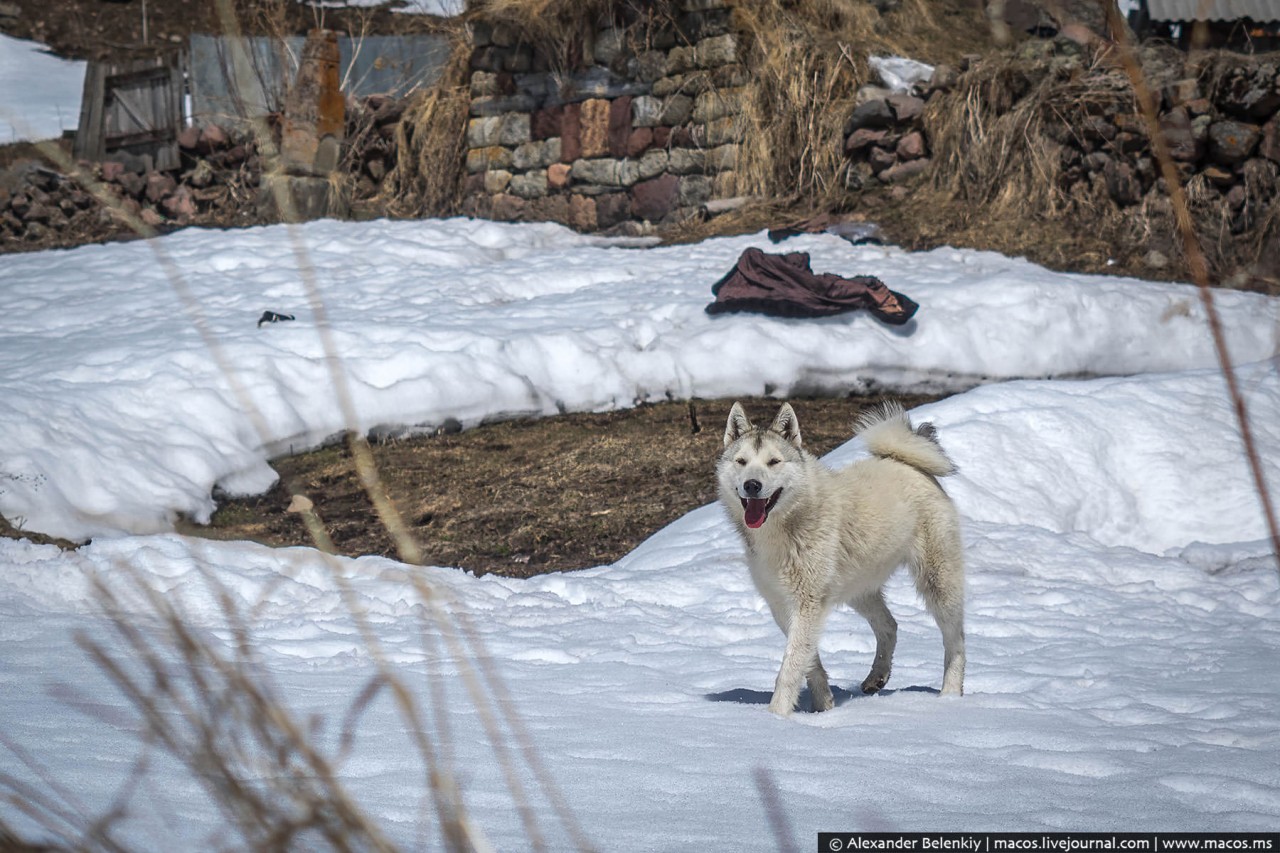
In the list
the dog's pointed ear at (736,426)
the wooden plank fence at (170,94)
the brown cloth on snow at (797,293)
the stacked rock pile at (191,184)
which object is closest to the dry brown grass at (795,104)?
the brown cloth on snow at (797,293)

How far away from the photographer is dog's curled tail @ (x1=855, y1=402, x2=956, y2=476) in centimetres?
450

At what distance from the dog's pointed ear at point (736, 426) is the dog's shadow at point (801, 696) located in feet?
3.18

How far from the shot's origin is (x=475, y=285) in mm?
11891

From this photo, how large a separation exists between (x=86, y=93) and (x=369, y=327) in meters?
12.9

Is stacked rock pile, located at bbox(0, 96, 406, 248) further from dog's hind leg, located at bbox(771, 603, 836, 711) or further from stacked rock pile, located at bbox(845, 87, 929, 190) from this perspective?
dog's hind leg, located at bbox(771, 603, 836, 711)

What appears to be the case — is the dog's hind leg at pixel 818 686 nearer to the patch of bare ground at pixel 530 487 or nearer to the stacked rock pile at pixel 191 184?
the patch of bare ground at pixel 530 487

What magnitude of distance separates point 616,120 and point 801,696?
11.8 m

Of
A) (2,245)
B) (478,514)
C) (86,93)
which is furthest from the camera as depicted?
(86,93)

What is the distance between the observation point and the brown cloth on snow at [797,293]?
9953 mm

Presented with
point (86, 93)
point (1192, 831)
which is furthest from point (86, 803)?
point (86, 93)

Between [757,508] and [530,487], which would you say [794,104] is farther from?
[757,508]

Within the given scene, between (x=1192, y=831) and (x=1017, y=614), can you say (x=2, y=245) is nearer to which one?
(x=1017, y=614)

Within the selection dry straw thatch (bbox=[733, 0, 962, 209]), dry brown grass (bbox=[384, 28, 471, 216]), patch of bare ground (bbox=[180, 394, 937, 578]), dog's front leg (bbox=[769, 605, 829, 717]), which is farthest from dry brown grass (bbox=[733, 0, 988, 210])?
dog's front leg (bbox=[769, 605, 829, 717])

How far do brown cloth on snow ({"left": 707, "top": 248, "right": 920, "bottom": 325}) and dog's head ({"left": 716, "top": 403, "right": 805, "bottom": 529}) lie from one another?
565 cm
